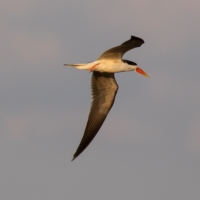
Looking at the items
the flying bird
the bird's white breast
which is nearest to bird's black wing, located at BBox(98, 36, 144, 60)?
the flying bird

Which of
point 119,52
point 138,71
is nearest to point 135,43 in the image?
point 119,52

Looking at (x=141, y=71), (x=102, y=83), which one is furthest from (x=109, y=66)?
(x=141, y=71)

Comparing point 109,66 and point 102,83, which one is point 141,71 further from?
point 109,66

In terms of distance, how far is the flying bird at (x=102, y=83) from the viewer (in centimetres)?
2611

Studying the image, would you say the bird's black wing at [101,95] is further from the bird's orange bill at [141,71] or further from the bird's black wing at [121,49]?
the bird's black wing at [121,49]

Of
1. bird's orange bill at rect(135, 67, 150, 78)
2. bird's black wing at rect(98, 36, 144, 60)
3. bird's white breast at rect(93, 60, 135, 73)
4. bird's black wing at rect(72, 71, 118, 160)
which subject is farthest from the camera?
bird's orange bill at rect(135, 67, 150, 78)

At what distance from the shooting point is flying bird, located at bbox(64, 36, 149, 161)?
26.1m

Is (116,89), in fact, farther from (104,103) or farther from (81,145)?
(81,145)

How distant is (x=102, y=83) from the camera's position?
91.5 feet

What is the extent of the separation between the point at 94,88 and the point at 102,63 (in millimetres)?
1923

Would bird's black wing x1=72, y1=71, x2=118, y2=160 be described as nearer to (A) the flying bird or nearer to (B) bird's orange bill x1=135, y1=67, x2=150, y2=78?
(A) the flying bird

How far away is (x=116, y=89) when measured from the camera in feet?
91.7

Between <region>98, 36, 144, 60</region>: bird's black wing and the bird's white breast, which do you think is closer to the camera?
<region>98, 36, 144, 60</region>: bird's black wing

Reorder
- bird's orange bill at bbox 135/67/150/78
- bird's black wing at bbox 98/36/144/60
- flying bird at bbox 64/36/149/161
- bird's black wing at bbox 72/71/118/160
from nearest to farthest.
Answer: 1. bird's black wing at bbox 98/36/144/60
2. flying bird at bbox 64/36/149/161
3. bird's black wing at bbox 72/71/118/160
4. bird's orange bill at bbox 135/67/150/78
